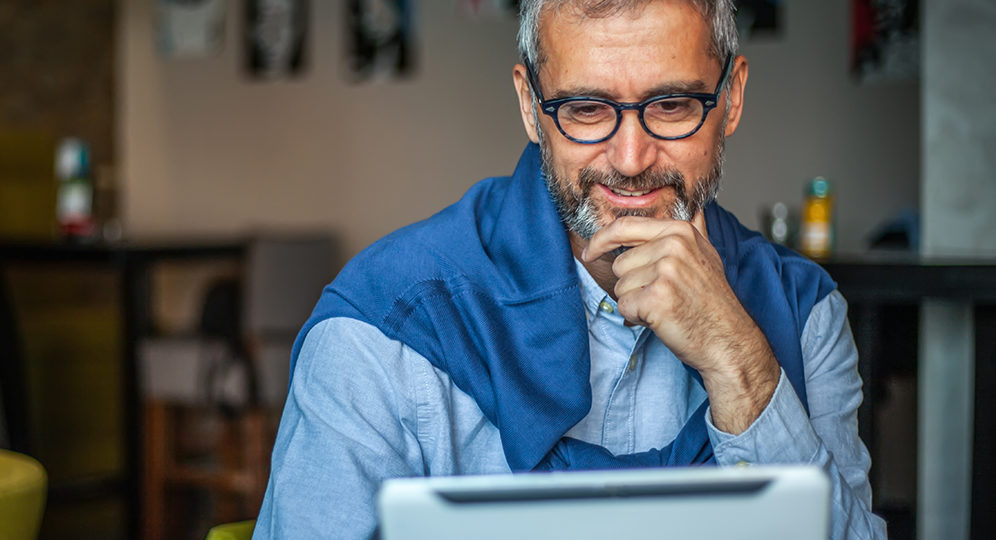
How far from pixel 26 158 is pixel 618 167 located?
11.3 feet

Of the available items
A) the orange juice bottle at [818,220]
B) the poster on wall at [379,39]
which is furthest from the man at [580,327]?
the poster on wall at [379,39]

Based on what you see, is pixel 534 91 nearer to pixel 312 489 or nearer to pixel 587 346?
pixel 587 346

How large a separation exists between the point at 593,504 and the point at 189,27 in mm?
4976

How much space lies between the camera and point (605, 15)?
1.10 meters

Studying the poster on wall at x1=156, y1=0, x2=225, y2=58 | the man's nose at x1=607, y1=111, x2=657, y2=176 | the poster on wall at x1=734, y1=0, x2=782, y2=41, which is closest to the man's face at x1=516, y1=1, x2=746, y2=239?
the man's nose at x1=607, y1=111, x2=657, y2=176

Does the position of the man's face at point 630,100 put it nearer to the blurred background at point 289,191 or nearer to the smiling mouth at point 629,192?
the smiling mouth at point 629,192

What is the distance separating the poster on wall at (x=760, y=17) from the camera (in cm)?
385

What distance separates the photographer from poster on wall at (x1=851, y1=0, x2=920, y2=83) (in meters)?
3.52

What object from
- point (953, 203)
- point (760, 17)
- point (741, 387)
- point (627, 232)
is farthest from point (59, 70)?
point (741, 387)

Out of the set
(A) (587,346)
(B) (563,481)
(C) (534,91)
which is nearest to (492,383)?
(A) (587,346)

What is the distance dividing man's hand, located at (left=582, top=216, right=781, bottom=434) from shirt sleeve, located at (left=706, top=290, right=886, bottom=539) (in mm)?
18

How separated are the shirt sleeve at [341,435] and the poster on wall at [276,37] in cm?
397

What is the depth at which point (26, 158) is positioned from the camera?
389cm

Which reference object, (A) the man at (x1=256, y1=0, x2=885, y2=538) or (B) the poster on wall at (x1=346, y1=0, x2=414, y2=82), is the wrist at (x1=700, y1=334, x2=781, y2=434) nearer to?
(A) the man at (x1=256, y1=0, x2=885, y2=538)
